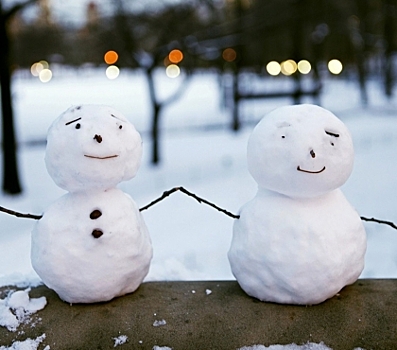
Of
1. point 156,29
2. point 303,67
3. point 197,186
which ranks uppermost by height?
point 156,29

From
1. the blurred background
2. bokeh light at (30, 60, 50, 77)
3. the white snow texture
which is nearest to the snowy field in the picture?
the blurred background

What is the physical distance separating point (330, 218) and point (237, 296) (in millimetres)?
783

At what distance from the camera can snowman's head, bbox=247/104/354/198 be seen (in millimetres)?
2869

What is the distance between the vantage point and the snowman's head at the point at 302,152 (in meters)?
2.87

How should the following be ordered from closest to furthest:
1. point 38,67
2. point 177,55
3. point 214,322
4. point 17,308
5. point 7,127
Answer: point 214,322 → point 17,308 → point 7,127 → point 177,55 → point 38,67

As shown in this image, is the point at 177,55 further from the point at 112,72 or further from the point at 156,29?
the point at 112,72

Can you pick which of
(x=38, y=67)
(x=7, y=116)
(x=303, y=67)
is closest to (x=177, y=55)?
A: (x=7, y=116)

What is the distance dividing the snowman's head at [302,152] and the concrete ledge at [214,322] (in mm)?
735

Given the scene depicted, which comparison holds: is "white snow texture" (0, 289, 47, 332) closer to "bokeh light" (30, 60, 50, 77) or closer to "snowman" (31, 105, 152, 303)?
"snowman" (31, 105, 152, 303)

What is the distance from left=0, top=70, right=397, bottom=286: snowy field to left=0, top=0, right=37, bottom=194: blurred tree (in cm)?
25

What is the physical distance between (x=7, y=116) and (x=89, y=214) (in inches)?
207

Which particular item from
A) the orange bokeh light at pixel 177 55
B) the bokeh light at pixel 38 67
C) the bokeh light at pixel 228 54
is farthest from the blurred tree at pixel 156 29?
the bokeh light at pixel 38 67

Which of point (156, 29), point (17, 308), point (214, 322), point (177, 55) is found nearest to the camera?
point (214, 322)

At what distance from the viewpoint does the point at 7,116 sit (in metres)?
7.62
